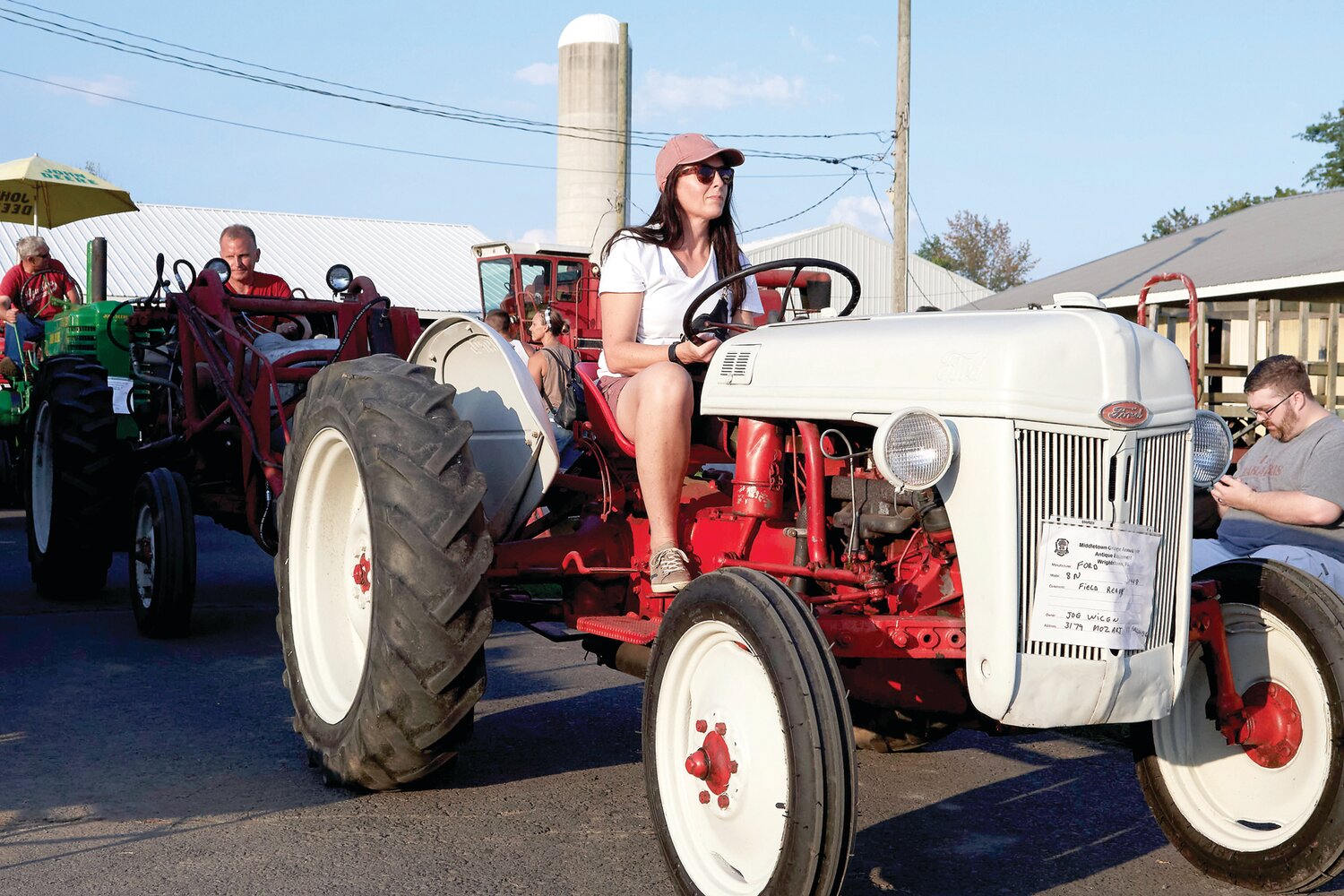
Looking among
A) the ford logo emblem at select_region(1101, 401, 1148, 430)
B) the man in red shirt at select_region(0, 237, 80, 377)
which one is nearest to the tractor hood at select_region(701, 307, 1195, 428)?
the ford logo emblem at select_region(1101, 401, 1148, 430)

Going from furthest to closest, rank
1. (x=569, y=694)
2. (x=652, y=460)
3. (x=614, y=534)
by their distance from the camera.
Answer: (x=569, y=694), (x=614, y=534), (x=652, y=460)

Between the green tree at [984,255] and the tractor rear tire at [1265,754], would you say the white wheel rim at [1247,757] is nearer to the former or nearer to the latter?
the tractor rear tire at [1265,754]

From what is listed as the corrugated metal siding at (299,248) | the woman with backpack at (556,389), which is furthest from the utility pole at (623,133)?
the woman with backpack at (556,389)

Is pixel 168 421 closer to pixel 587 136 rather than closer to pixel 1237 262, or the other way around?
pixel 1237 262

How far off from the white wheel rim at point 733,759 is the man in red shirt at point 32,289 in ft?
27.8

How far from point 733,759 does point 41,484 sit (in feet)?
20.9

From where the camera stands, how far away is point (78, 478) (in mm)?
7555

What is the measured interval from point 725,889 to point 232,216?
3463 centimetres

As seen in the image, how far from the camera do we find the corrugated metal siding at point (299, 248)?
30.4 metres

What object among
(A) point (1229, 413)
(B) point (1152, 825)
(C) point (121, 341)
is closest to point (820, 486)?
(B) point (1152, 825)

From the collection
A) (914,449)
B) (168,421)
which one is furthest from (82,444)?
(914,449)

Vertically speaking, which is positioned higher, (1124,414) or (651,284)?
(651,284)

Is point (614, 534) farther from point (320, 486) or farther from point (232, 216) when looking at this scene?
point (232, 216)

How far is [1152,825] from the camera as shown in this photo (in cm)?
420
